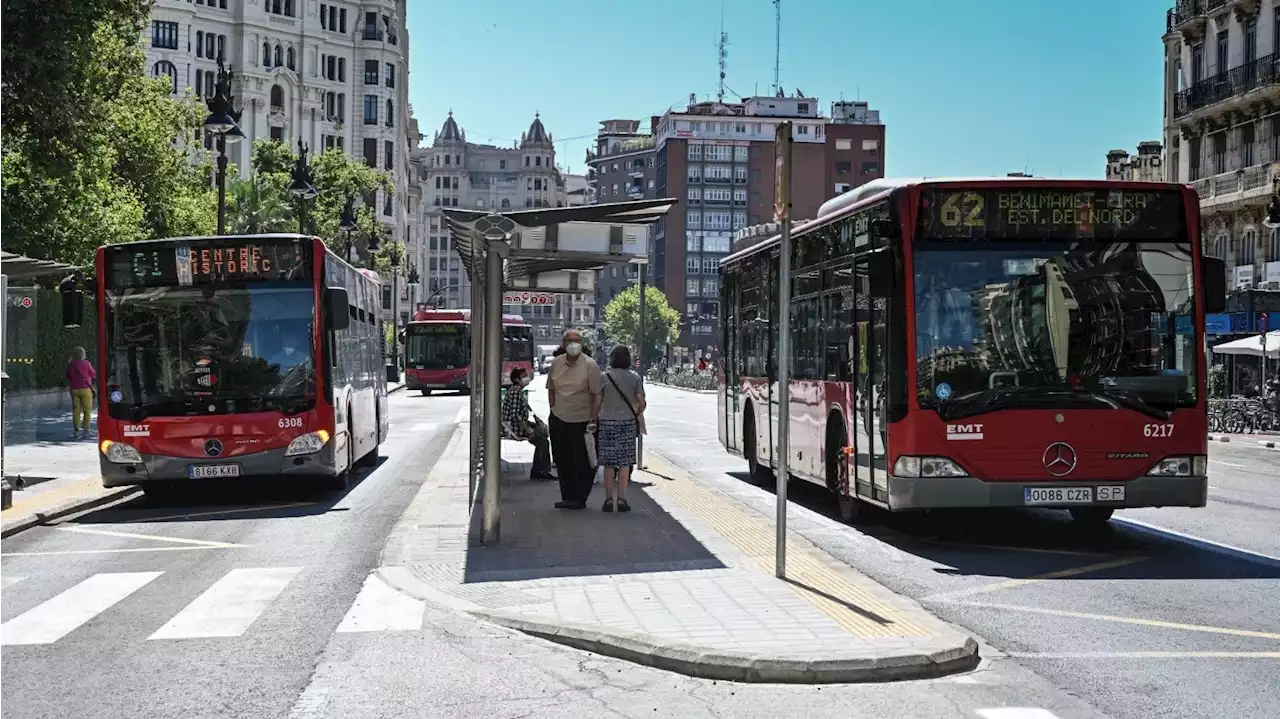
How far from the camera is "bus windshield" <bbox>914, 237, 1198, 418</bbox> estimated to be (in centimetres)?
1316

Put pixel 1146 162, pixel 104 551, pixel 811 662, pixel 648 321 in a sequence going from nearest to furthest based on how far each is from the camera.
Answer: pixel 811 662
pixel 104 551
pixel 1146 162
pixel 648 321

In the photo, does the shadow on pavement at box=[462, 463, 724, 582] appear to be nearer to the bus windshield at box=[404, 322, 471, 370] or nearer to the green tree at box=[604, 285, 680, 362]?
the bus windshield at box=[404, 322, 471, 370]

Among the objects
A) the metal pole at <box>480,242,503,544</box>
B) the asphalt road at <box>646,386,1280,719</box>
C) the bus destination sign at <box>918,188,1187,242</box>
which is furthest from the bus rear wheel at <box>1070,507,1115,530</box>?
the metal pole at <box>480,242,503,544</box>

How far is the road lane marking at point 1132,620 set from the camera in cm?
911

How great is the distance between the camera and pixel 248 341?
1814cm

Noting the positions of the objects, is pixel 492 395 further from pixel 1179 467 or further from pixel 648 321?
pixel 648 321

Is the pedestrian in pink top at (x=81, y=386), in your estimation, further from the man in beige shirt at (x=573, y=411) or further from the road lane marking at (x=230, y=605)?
the road lane marking at (x=230, y=605)

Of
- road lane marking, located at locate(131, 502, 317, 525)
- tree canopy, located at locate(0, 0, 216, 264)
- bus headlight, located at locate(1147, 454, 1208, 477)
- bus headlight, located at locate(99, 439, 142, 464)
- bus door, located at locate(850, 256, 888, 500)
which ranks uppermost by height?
tree canopy, located at locate(0, 0, 216, 264)

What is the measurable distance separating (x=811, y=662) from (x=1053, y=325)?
6.12 m

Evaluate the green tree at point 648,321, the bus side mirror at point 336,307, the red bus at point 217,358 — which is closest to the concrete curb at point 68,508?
the red bus at point 217,358

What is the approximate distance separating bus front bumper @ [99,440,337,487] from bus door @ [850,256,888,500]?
→ 638 centimetres

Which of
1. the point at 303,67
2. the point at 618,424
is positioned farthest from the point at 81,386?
the point at 303,67

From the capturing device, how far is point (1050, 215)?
1341 cm

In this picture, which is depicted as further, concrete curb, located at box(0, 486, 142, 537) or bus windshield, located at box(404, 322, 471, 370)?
bus windshield, located at box(404, 322, 471, 370)
